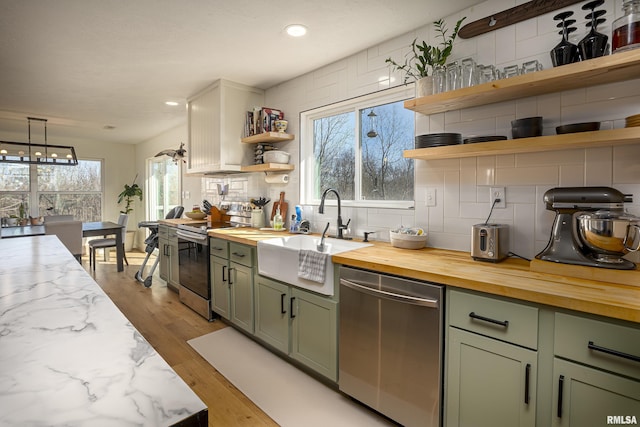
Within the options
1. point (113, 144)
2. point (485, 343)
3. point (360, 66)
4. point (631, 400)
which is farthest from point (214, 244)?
point (113, 144)

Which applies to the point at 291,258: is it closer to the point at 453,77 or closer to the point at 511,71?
the point at 453,77

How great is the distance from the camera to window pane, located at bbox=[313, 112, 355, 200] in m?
2.94

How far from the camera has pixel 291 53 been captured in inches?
108

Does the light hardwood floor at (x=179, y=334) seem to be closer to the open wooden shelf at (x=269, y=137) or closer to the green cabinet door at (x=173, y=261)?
the green cabinet door at (x=173, y=261)

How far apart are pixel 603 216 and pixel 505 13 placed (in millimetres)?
1275

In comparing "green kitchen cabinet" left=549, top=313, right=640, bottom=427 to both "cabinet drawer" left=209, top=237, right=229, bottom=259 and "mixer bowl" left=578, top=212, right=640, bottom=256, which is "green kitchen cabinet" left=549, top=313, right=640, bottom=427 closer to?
"mixer bowl" left=578, top=212, right=640, bottom=256

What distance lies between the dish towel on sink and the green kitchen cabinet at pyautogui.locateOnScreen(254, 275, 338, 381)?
14cm

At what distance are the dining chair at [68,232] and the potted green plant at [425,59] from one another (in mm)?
4532

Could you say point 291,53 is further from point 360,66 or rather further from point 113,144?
point 113,144

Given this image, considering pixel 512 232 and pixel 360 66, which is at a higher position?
pixel 360 66

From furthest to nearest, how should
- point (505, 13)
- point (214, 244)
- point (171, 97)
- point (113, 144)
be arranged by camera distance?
1. point (113, 144)
2. point (171, 97)
3. point (214, 244)
4. point (505, 13)

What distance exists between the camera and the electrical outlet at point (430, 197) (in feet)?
7.39

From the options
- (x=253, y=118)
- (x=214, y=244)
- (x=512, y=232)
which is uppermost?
(x=253, y=118)

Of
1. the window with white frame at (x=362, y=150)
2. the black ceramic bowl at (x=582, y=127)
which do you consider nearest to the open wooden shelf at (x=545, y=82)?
the black ceramic bowl at (x=582, y=127)
